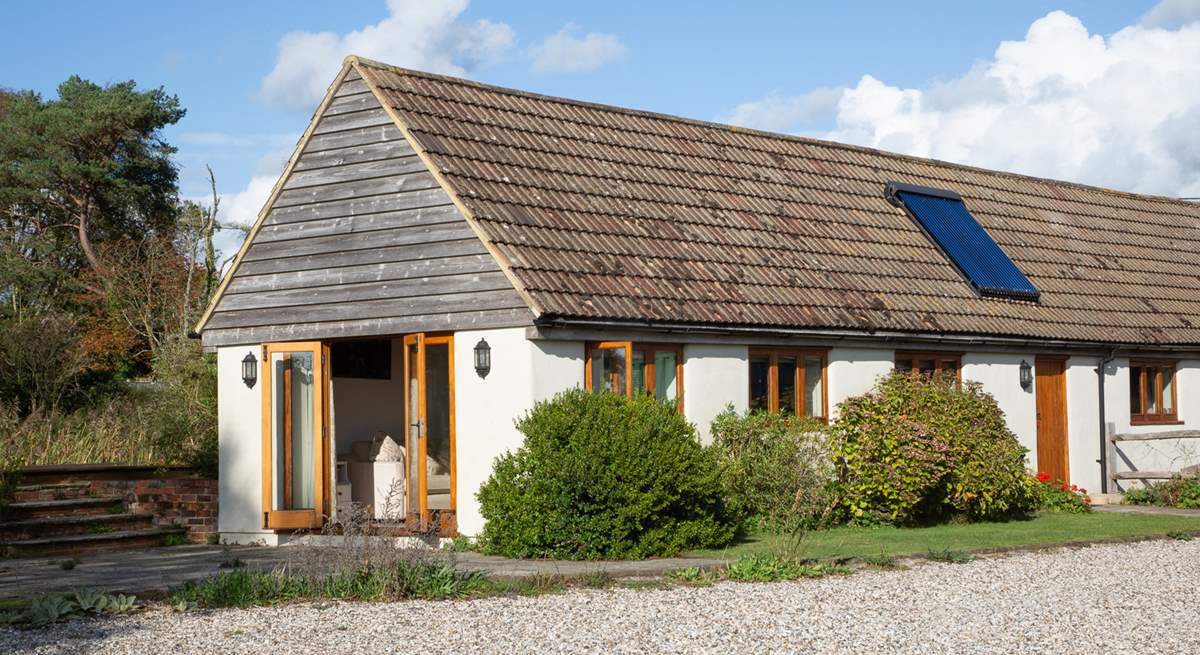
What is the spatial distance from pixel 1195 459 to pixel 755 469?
11.3m

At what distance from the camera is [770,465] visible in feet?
55.6

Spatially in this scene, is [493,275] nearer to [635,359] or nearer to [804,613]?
[635,359]

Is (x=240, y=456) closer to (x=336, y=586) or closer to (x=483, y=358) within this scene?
(x=483, y=358)

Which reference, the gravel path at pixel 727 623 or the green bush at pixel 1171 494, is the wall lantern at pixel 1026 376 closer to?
the green bush at pixel 1171 494

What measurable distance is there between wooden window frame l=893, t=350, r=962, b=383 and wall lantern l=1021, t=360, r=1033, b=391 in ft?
4.29

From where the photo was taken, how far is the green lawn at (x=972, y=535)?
A: 15039 mm

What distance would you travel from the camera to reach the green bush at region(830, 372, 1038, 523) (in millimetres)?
18016

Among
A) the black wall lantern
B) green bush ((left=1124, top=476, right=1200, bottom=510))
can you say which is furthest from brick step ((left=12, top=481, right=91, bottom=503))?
green bush ((left=1124, top=476, right=1200, bottom=510))

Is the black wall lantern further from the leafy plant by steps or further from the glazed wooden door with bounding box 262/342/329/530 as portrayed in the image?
the leafy plant by steps

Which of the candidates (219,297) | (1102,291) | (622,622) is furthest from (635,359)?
(1102,291)

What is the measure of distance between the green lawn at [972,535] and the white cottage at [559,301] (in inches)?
86.2

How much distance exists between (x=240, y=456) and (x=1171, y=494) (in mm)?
13838

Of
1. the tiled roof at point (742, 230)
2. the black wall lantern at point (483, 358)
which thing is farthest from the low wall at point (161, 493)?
the tiled roof at point (742, 230)

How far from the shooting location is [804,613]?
35.6 feet
